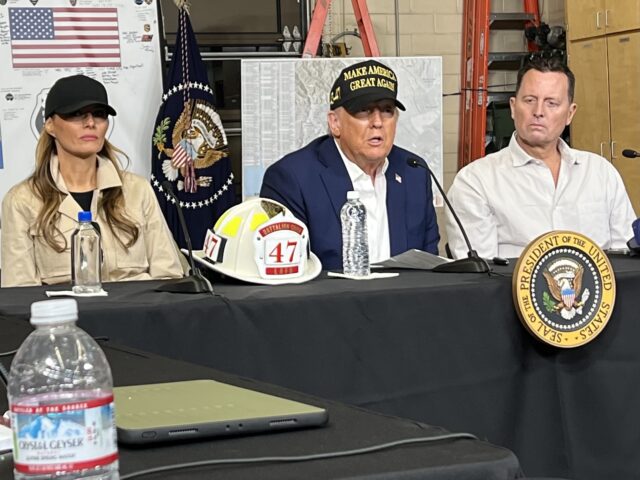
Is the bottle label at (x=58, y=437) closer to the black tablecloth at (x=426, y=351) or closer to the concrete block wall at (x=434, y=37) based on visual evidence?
the black tablecloth at (x=426, y=351)

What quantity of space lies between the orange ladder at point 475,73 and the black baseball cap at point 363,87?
2.25 m

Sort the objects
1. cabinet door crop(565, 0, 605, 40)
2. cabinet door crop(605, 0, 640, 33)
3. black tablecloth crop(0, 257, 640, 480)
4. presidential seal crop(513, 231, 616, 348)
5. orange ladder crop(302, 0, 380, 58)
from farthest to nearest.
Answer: cabinet door crop(565, 0, 605, 40) < cabinet door crop(605, 0, 640, 33) < orange ladder crop(302, 0, 380, 58) < presidential seal crop(513, 231, 616, 348) < black tablecloth crop(0, 257, 640, 480)

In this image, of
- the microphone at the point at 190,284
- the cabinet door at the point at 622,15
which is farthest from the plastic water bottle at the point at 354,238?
the cabinet door at the point at 622,15

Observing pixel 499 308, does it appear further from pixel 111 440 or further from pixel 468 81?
pixel 468 81

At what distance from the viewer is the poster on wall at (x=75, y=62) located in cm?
458

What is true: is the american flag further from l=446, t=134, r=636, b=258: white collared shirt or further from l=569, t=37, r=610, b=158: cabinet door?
l=569, t=37, r=610, b=158: cabinet door

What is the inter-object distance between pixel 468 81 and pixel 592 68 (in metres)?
0.59

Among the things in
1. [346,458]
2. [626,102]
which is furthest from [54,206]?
[626,102]

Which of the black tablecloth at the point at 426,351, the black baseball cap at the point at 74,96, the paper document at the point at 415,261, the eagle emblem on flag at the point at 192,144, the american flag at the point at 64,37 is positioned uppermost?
the american flag at the point at 64,37

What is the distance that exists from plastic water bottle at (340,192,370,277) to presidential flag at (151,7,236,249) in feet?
5.48

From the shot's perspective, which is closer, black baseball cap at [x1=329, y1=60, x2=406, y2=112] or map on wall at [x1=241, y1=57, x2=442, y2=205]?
black baseball cap at [x1=329, y1=60, x2=406, y2=112]

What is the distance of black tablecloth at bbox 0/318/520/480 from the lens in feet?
3.17

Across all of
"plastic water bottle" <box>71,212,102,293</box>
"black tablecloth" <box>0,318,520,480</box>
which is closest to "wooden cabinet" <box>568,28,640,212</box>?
"plastic water bottle" <box>71,212,102,293</box>

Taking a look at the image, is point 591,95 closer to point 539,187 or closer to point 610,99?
point 610,99
